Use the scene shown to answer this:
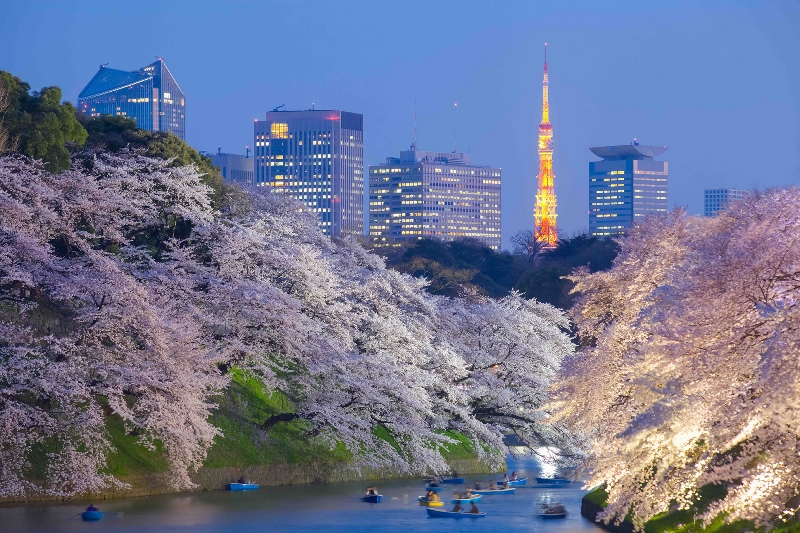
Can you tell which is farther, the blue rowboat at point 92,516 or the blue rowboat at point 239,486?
the blue rowboat at point 239,486

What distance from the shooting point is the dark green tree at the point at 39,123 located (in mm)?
38500

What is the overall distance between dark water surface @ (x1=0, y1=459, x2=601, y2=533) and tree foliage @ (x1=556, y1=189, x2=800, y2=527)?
746 centimetres

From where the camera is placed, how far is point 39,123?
128ft

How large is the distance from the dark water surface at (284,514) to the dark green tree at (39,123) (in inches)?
497

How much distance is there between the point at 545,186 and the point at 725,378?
5883 inches

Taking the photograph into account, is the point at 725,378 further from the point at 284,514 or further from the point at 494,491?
the point at 494,491

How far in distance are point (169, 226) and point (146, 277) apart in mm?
4813

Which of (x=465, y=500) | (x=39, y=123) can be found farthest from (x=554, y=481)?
(x=39, y=123)

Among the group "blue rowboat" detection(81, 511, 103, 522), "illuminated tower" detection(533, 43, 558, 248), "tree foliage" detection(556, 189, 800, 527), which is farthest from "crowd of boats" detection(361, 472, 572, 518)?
"illuminated tower" detection(533, 43, 558, 248)

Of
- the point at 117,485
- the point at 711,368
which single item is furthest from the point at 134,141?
the point at 711,368

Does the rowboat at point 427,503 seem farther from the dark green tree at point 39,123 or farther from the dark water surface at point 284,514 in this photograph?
the dark green tree at point 39,123

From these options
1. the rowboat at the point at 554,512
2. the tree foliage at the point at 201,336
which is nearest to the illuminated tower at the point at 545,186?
the tree foliage at the point at 201,336

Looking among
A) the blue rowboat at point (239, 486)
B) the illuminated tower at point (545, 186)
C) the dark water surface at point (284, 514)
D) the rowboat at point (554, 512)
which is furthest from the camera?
the illuminated tower at point (545, 186)

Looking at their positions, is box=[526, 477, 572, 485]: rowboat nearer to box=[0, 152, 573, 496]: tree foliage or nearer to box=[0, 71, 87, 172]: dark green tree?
box=[0, 152, 573, 496]: tree foliage
